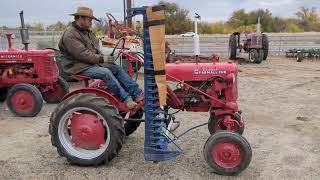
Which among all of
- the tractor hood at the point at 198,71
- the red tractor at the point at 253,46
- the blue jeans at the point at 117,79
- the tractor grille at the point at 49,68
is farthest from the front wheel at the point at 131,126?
the red tractor at the point at 253,46

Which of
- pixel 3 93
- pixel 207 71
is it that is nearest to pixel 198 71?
pixel 207 71

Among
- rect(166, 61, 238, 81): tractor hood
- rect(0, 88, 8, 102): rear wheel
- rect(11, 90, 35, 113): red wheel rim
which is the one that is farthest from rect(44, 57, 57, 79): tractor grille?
rect(166, 61, 238, 81): tractor hood

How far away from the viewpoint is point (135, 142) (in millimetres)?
6473

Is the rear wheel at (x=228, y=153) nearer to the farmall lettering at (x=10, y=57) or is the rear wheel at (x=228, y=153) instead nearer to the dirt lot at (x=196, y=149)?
the dirt lot at (x=196, y=149)

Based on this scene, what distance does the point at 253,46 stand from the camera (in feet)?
63.3

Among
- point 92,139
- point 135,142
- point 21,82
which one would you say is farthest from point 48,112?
point 92,139

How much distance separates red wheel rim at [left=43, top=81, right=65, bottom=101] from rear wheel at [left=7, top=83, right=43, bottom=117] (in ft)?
3.72

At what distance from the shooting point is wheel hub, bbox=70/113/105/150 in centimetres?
540

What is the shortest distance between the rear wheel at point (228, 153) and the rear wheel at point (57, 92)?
5.10m

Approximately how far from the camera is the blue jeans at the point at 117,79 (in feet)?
18.5

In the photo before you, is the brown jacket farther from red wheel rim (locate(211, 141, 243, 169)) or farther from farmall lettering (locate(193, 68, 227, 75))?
red wheel rim (locate(211, 141, 243, 169))

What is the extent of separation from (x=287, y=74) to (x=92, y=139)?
10.8 meters

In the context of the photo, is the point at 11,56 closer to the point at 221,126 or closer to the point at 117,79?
the point at 117,79

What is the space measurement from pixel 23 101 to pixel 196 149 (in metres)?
3.78
